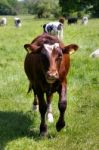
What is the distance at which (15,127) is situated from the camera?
7.68 m

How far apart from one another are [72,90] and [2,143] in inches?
154

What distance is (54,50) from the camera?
6.29m

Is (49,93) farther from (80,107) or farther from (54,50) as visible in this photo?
(80,107)

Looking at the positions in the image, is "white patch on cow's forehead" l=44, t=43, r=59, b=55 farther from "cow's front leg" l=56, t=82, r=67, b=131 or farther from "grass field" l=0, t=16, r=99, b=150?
"grass field" l=0, t=16, r=99, b=150

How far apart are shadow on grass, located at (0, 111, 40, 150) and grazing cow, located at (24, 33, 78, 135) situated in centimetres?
35

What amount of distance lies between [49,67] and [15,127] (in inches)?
77.0

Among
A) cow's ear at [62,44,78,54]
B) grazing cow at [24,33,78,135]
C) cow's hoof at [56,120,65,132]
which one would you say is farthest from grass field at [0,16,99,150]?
cow's ear at [62,44,78,54]

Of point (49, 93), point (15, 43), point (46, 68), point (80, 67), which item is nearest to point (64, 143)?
point (49, 93)

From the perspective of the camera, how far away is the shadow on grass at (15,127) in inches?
280

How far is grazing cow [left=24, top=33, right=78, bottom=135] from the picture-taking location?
6.22 metres

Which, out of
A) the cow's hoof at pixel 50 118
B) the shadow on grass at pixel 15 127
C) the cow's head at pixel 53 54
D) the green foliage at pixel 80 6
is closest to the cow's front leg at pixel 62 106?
the shadow on grass at pixel 15 127

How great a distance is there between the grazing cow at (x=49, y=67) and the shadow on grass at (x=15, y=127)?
0.35 m

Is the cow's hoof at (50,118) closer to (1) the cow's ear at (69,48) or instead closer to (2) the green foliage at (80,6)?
(1) the cow's ear at (69,48)

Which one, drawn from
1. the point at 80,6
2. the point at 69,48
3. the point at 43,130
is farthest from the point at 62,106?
the point at 80,6
